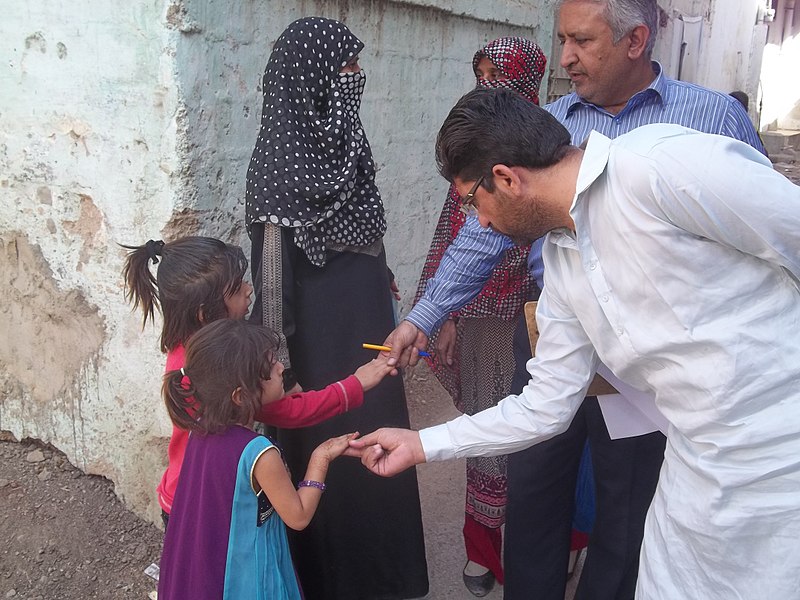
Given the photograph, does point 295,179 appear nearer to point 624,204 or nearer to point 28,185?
point 624,204

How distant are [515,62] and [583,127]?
2.15ft

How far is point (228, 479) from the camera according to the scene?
1813 millimetres

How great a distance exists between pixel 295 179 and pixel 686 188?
120 centimetres

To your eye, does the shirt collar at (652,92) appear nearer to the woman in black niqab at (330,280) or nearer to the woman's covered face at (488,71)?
the woman's covered face at (488,71)

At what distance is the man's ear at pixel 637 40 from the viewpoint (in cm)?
221

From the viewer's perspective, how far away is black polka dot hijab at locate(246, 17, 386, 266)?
2.17 metres

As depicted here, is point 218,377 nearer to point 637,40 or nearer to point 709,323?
point 709,323

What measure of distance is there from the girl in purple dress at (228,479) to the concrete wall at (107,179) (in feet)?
3.15

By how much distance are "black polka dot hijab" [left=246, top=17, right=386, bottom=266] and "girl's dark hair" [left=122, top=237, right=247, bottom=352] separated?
0.18 meters

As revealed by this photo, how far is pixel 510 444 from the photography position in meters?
1.83

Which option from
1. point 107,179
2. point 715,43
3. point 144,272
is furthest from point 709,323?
point 715,43

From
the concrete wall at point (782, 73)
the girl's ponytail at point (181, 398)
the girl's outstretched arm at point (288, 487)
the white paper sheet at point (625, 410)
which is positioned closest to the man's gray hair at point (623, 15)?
the white paper sheet at point (625, 410)

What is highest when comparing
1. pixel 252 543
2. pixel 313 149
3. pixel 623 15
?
pixel 623 15

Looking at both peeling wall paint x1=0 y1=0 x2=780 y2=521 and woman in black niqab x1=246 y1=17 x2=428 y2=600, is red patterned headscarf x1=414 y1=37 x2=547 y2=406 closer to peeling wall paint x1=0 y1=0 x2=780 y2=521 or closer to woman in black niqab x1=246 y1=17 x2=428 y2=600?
woman in black niqab x1=246 y1=17 x2=428 y2=600
